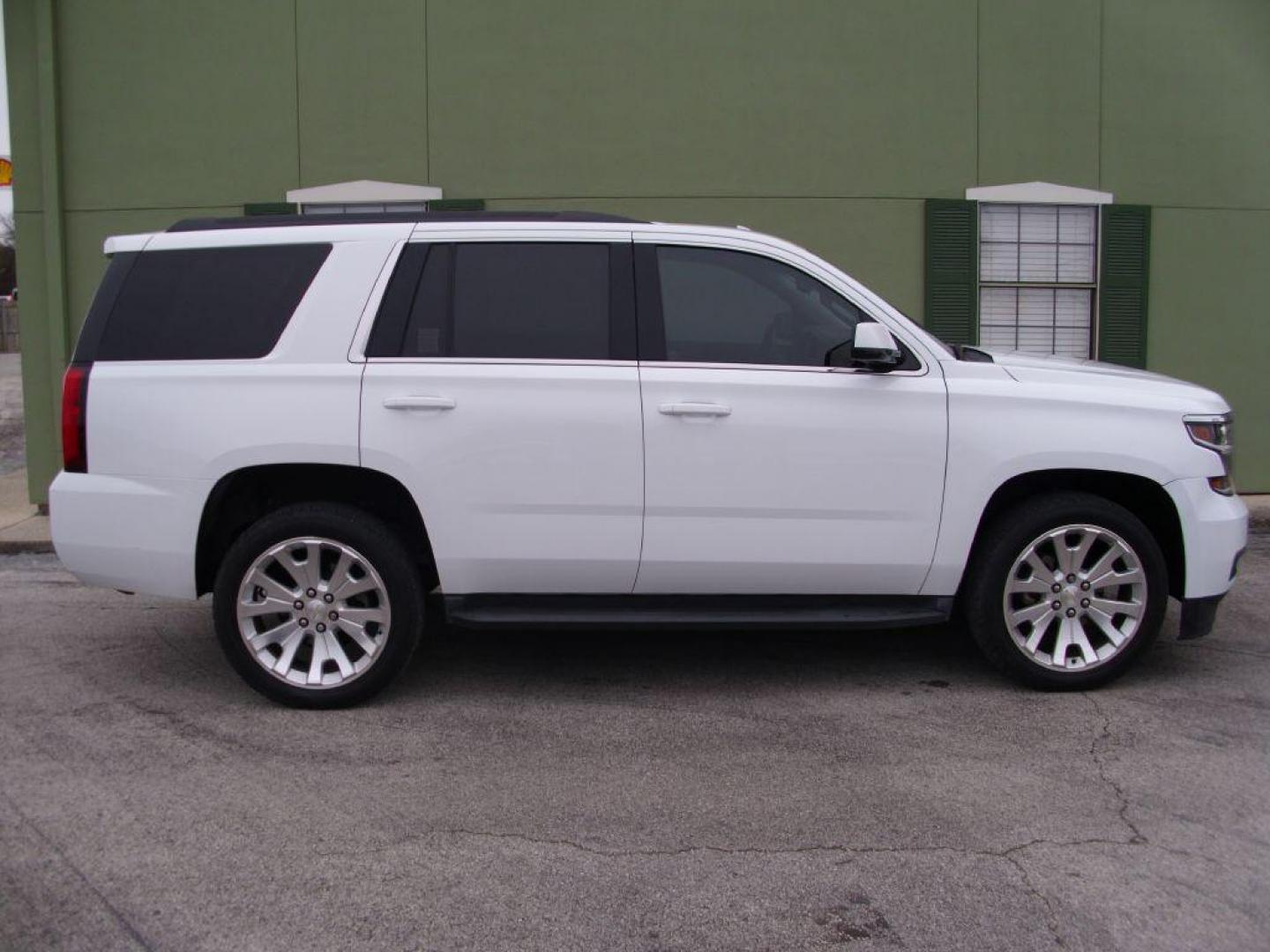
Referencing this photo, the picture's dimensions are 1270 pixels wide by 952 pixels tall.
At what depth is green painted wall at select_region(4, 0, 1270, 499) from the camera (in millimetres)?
9438

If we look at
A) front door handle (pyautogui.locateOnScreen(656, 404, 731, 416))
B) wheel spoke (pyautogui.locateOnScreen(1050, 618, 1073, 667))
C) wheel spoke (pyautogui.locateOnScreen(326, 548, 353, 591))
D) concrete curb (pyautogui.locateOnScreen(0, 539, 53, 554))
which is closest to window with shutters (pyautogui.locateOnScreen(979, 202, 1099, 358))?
wheel spoke (pyautogui.locateOnScreen(1050, 618, 1073, 667))

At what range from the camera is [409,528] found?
5.16 meters

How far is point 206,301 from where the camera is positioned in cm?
500

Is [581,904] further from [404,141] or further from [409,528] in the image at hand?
[404,141]

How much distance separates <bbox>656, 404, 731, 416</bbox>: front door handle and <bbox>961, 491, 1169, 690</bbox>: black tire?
1.29 meters

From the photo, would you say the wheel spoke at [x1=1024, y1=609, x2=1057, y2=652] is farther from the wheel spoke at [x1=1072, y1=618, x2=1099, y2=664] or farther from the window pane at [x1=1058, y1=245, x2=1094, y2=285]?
the window pane at [x1=1058, y1=245, x2=1094, y2=285]

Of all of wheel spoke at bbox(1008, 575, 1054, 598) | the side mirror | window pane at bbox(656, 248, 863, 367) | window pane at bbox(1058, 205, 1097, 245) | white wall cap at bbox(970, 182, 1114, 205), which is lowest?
wheel spoke at bbox(1008, 575, 1054, 598)

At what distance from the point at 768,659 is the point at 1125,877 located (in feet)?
8.07

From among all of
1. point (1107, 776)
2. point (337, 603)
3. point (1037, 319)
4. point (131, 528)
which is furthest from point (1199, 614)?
point (1037, 319)

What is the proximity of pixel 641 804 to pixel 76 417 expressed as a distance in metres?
2.86

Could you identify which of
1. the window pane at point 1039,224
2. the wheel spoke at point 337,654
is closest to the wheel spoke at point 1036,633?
the wheel spoke at point 337,654

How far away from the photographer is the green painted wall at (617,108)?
9.44 metres

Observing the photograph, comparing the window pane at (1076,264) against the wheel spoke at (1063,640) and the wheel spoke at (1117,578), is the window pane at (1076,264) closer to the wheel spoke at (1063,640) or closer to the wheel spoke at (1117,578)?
the wheel spoke at (1117,578)

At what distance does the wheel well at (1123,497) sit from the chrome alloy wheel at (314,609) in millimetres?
2562
